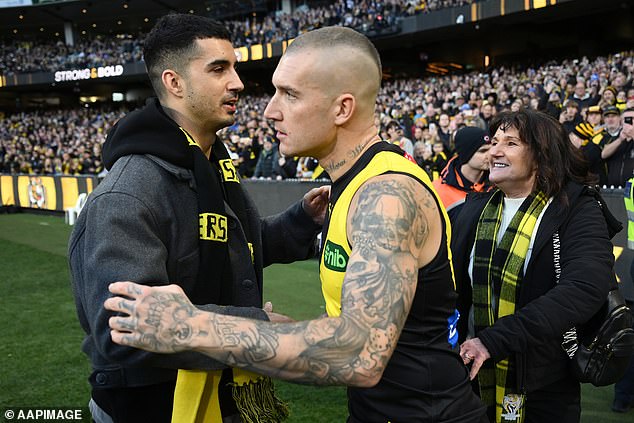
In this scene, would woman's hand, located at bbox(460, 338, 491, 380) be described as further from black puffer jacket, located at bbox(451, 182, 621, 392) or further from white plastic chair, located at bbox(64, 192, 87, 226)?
white plastic chair, located at bbox(64, 192, 87, 226)

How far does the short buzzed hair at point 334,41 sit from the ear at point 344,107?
12 centimetres

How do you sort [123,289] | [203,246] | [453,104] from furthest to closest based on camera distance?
1. [453,104]
2. [203,246]
3. [123,289]

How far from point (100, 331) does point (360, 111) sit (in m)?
0.99

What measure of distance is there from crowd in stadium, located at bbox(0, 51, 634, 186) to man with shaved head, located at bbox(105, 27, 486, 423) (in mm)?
2164

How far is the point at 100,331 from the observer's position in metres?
1.69

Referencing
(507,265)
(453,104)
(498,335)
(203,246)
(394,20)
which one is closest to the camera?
(203,246)

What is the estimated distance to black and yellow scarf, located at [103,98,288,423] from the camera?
193 centimetres

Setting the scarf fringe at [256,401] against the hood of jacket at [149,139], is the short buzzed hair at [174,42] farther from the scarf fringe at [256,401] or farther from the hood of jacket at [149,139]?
the scarf fringe at [256,401]

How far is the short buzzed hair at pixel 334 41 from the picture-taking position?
1736mm

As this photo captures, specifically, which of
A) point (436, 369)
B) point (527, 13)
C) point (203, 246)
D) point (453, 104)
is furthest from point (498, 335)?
point (527, 13)

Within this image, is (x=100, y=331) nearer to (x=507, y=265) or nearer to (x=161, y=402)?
(x=161, y=402)

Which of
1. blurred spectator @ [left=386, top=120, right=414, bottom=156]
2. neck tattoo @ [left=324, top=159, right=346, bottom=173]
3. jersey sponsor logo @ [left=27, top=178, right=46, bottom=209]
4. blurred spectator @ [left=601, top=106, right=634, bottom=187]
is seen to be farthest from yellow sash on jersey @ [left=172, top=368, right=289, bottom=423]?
jersey sponsor logo @ [left=27, top=178, right=46, bottom=209]

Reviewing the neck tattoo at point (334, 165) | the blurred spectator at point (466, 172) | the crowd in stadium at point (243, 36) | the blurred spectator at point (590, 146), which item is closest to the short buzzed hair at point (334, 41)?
the neck tattoo at point (334, 165)

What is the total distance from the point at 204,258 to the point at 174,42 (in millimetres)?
830
